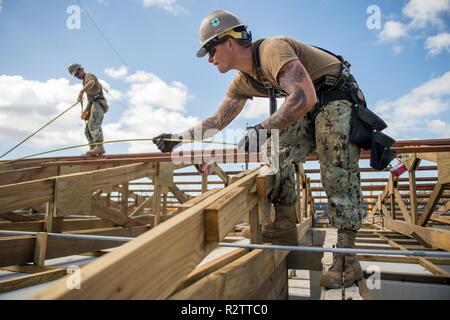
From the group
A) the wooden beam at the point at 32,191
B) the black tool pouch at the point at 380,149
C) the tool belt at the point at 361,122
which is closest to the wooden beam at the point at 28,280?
the wooden beam at the point at 32,191

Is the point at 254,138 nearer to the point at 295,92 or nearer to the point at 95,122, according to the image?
the point at 295,92

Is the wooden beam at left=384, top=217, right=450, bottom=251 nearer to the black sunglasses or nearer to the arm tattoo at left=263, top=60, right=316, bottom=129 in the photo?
the arm tattoo at left=263, top=60, right=316, bottom=129

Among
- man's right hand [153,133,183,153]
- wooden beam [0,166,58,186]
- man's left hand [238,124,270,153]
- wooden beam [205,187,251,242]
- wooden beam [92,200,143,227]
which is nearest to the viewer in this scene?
wooden beam [205,187,251,242]

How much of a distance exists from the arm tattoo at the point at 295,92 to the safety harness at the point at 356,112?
1.22 feet

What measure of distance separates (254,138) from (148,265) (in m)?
1.47

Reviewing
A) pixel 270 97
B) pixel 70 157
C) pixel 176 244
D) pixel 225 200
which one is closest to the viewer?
pixel 176 244

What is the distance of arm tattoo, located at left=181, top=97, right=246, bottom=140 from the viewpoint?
3.05m

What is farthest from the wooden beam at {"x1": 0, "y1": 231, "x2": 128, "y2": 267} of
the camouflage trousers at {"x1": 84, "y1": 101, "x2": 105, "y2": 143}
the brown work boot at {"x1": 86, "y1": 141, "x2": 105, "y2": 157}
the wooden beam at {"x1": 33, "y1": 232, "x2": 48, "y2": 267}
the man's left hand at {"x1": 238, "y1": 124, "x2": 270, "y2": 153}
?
the camouflage trousers at {"x1": 84, "y1": 101, "x2": 105, "y2": 143}

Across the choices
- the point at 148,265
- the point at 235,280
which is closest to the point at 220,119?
the point at 235,280

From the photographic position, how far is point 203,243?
117 cm

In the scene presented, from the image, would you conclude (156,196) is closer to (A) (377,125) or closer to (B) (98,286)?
(A) (377,125)
